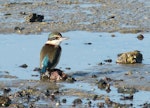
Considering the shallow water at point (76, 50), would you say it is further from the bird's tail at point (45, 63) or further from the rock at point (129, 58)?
the bird's tail at point (45, 63)

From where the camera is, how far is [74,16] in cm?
1645

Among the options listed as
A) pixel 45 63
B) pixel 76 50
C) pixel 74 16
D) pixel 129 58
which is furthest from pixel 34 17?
pixel 45 63

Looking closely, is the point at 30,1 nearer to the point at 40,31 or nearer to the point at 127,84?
the point at 40,31

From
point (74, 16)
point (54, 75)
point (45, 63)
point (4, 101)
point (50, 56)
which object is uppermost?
point (74, 16)

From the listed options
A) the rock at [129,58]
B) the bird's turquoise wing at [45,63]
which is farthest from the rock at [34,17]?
the bird's turquoise wing at [45,63]

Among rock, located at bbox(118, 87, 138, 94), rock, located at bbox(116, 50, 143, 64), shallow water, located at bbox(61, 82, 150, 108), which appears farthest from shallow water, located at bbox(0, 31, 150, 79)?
rock, located at bbox(118, 87, 138, 94)

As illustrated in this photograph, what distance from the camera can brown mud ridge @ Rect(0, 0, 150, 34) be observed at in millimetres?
15219

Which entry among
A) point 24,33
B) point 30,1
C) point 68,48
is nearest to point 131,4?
point 30,1

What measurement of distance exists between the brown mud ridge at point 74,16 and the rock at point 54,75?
3.93m

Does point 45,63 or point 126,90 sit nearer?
point 126,90

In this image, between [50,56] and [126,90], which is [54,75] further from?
[126,90]

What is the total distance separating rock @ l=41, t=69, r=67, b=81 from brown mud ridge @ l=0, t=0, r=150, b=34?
3.93 m

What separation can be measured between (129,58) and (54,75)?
1.56m

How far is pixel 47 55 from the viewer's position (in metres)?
11.4
